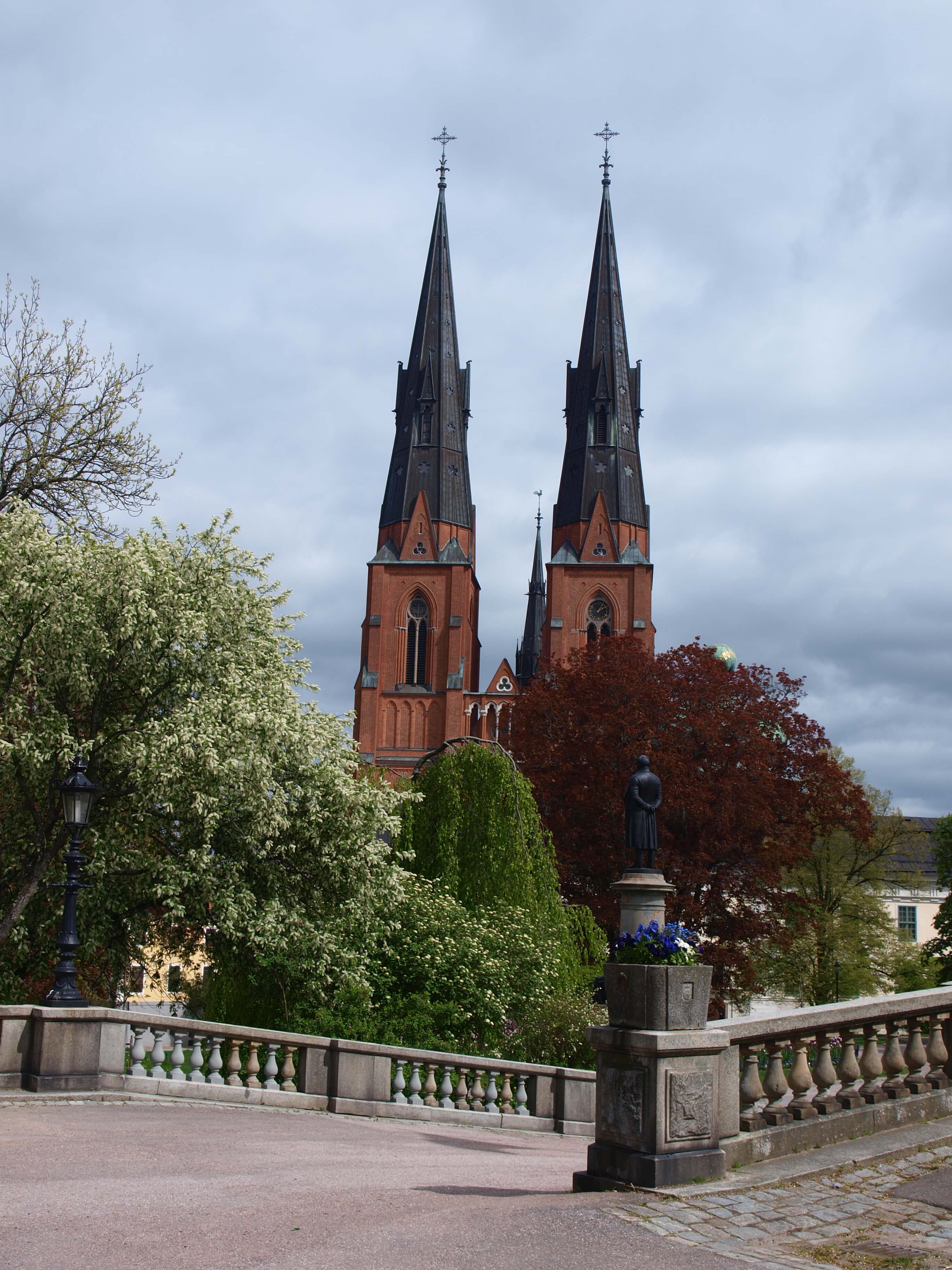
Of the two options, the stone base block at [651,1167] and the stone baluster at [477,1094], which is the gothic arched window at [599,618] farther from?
the stone base block at [651,1167]

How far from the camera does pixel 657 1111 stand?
279 inches

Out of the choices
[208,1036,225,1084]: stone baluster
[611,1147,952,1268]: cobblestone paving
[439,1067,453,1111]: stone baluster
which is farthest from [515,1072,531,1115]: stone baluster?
[611,1147,952,1268]: cobblestone paving

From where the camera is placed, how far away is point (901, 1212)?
6.71m

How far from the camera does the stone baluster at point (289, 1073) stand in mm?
12859

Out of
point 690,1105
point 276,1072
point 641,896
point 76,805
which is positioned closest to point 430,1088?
point 276,1072

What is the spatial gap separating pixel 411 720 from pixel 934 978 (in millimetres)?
34158

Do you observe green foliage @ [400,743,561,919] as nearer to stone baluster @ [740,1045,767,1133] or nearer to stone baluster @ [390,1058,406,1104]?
stone baluster @ [390,1058,406,1104]

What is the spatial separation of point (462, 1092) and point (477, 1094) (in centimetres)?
25

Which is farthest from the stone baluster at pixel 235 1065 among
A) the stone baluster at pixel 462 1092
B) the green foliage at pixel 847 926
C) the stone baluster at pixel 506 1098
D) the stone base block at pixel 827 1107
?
the green foliage at pixel 847 926

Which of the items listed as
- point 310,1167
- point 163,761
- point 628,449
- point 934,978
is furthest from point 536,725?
point 628,449

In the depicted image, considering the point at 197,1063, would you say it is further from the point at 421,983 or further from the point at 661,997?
the point at 661,997

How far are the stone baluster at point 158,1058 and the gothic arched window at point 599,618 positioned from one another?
5918 cm

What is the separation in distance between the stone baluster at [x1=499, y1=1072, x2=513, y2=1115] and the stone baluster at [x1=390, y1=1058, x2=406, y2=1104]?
1490 mm

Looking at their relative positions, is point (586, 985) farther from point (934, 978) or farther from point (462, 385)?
point (462, 385)
